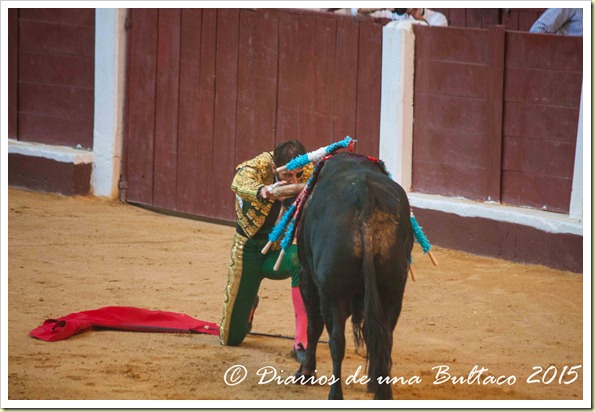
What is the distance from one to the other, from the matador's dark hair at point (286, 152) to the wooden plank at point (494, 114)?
2936 mm

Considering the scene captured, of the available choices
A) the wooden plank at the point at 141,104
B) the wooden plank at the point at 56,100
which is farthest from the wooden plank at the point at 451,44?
the wooden plank at the point at 56,100

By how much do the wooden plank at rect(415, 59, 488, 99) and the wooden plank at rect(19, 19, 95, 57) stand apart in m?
2.92

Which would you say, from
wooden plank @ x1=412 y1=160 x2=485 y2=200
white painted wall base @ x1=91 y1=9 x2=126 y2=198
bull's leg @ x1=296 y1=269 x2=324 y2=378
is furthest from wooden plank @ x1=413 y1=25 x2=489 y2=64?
bull's leg @ x1=296 y1=269 x2=324 y2=378

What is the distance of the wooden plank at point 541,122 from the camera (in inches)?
304

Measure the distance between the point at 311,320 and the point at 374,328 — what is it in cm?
74

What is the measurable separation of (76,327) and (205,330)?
2.06ft

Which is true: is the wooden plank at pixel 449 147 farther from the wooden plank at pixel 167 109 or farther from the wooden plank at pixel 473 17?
the wooden plank at pixel 473 17

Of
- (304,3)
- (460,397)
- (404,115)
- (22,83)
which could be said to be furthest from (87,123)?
(460,397)

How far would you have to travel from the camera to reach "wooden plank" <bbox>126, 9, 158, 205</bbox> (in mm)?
9555

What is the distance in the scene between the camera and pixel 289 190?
530cm

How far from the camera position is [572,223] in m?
7.47

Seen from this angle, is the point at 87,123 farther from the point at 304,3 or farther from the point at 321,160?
the point at 321,160

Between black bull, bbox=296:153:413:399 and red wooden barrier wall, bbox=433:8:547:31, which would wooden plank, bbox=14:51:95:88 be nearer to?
red wooden barrier wall, bbox=433:8:547:31

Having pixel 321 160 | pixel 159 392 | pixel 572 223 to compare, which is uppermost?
pixel 321 160
